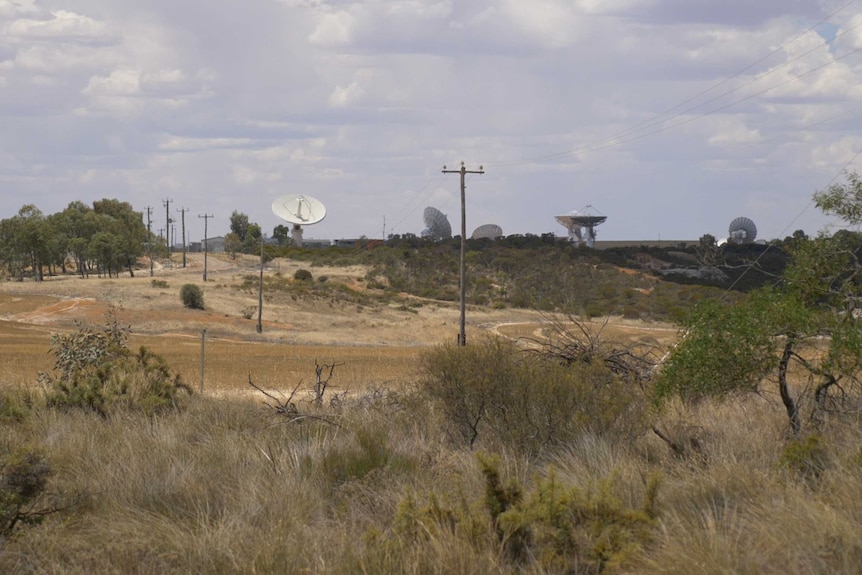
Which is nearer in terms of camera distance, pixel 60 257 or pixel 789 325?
pixel 789 325

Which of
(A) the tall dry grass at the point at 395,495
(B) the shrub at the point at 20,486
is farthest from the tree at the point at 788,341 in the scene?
(B) the shrub at the point at 20,486

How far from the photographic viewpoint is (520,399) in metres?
9.93

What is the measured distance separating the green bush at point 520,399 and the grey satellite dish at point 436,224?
495ft

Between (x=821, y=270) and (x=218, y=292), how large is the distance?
77.8m

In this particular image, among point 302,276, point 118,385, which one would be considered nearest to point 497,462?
point 118,385

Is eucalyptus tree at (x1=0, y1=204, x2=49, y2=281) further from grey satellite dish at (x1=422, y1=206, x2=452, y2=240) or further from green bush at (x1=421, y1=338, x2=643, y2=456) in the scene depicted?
green bush at (x1=421, y1=338, x2=643, y2=456)

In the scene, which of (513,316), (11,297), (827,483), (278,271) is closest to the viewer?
(827,483)

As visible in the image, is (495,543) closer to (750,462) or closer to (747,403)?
(750,462)

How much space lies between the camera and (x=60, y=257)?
129500 millimetres

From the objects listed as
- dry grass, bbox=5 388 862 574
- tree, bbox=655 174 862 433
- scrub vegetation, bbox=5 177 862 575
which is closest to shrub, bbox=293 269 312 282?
scrub vegetation, bbox=5 177 862 575

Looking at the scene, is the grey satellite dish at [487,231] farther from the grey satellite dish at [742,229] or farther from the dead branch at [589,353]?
the dead branch at [589,353]

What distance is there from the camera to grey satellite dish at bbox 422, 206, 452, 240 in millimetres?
163000

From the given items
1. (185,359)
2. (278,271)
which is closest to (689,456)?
(185,359)

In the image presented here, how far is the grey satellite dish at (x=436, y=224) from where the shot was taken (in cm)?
16300
